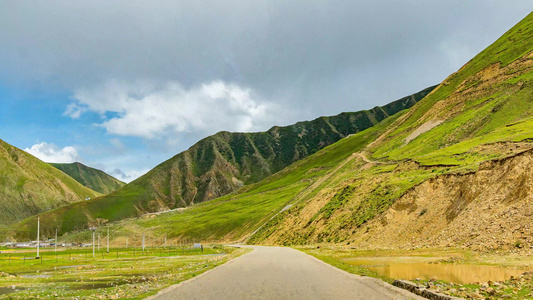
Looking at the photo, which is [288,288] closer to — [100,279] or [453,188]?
[100,279]

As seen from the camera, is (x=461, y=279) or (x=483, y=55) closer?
(x=461, y=279)

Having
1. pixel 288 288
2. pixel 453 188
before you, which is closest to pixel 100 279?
pixel 288 288

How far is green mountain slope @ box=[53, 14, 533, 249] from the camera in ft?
118

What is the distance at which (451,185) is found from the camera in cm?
4850

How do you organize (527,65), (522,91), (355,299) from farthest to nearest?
(527,65) → (522,91) → (355,299)

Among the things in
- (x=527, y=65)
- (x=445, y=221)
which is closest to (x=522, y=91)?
(x=527, y=65)

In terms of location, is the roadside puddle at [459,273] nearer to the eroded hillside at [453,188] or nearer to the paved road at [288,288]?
the paved road at [288,288]

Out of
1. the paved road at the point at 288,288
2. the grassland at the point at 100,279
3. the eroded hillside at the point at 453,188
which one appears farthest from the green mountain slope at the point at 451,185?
the grassland at the point at 100,279

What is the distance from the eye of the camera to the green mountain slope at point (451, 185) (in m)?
36.0

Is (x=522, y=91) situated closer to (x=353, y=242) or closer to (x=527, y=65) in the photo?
(x=527, y=65)

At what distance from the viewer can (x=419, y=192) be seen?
52.0 m

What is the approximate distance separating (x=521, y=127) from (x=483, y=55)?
379 feet

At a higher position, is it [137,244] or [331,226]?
[331,226]

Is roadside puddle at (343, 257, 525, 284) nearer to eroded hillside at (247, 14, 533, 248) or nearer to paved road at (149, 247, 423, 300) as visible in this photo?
paved road at (149, 247, 423, 300)
